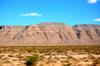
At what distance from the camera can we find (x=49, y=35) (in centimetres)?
16725

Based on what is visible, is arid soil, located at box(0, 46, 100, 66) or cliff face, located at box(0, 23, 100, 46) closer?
arid soil, located at box(0, 46, 100, 66)

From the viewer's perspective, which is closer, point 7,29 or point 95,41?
point 95,41

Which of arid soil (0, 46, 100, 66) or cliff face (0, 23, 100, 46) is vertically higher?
cliff face (0, 23, 100, 46)

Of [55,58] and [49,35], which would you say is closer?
[55,58]

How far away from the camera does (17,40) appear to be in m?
157

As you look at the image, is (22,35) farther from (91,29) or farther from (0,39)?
(91,29)

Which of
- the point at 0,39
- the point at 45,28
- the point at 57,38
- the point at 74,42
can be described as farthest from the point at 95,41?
the point at 0,39

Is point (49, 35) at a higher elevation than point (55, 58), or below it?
higher

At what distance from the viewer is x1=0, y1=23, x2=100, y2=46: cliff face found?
518ft

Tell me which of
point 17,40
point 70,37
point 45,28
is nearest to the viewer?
point 17,40

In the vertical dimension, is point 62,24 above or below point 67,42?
above

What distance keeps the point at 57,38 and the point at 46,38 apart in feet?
22.9

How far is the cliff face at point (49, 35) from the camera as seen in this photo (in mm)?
157875

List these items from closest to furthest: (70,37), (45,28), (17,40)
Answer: (17,40) < (70,37) < (45,28)
